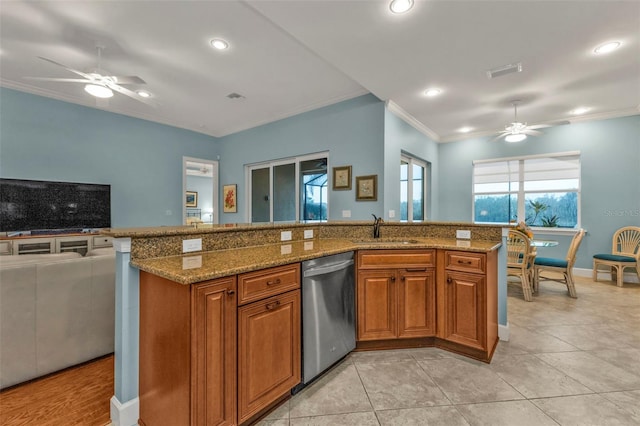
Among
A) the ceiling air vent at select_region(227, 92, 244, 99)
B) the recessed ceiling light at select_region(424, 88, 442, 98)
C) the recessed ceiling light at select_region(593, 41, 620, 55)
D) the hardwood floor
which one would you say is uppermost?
the ceiling air vent at select_region(227, 92, 244, 99)

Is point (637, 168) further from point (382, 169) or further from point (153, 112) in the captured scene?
point (153, 112)

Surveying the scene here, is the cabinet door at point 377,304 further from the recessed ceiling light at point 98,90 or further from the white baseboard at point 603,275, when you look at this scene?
the white baseboard at point 603,275

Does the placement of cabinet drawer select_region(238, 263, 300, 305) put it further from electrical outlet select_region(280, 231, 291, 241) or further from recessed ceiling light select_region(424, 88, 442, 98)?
recessed ceiling light select_region(424, 88, 442, 98)

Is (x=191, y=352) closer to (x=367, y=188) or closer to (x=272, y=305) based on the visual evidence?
(x=272, y=305)

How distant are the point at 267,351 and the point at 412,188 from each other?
432 centimetres

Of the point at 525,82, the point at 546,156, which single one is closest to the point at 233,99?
the point at 525,82

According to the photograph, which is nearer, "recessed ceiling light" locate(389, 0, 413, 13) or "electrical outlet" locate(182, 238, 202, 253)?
"electrical outlet" locate(182, 238, 202, 253)

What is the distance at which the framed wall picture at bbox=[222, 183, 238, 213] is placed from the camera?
6114 mm

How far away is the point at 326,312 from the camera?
193 centimetres

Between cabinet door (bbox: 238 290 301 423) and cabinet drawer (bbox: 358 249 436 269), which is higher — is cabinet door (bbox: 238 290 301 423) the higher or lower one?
A: the lower one

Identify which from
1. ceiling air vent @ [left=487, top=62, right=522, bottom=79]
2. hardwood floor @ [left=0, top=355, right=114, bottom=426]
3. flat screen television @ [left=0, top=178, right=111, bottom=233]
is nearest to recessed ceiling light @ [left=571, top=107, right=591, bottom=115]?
ceiling air vent @ [left=487, top=62, right=522, bottom=79]

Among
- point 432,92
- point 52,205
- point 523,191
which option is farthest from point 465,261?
point 52,205

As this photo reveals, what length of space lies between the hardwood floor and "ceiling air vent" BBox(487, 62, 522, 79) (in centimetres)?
461

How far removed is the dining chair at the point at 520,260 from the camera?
11.5ft
